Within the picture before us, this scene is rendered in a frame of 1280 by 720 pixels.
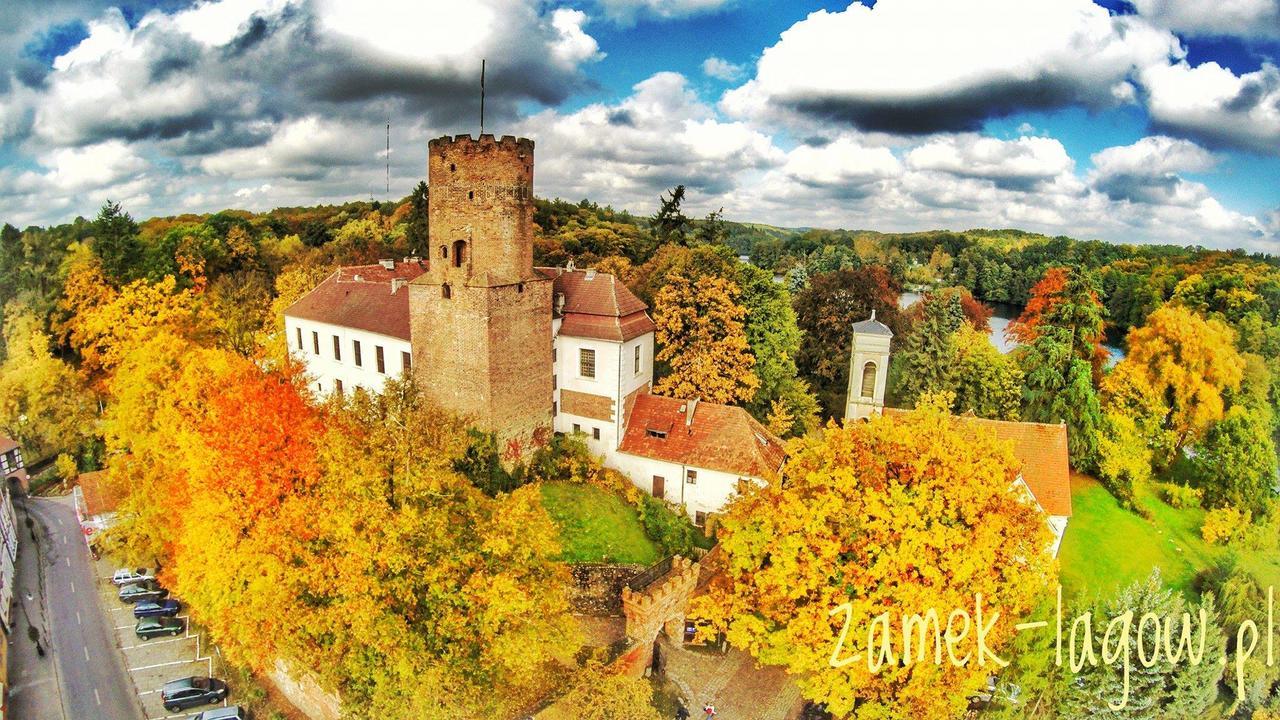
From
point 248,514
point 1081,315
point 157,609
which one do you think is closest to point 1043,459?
point 1081,315

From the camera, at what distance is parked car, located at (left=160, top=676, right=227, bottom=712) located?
71.0ft

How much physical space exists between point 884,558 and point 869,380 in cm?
1542

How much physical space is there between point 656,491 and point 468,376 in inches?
355

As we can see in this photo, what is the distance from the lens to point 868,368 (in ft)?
94.6

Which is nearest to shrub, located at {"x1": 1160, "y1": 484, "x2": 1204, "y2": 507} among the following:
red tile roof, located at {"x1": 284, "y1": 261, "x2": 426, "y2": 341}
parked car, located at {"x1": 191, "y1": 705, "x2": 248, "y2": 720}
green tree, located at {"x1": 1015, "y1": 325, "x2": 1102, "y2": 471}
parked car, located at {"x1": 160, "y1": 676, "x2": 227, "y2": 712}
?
green tree, located at {"x1": 1015, "y1": 325, "x2": 1102, "y2": 471}

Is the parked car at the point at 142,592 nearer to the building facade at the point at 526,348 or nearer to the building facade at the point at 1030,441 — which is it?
the building facade at the point at 526,348

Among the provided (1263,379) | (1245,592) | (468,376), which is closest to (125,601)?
(468,376)

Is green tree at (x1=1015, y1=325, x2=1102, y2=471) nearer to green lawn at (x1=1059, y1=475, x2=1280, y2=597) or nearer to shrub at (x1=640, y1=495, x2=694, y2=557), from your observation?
green lawn at (x1=1059, y1=475, x2=1280, y2=597)

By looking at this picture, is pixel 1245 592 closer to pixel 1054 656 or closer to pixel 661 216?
pixel 1054 656

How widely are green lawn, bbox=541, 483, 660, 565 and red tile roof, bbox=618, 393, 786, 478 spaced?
2778 millimetres

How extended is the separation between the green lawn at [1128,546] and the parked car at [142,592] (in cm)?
3678

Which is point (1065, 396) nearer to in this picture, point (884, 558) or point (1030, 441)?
point (1030, 441)

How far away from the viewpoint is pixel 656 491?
27281 millimetres

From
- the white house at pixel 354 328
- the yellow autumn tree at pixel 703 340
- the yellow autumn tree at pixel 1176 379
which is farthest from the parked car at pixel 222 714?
the yellow autumn tree at pixel 1176 379
